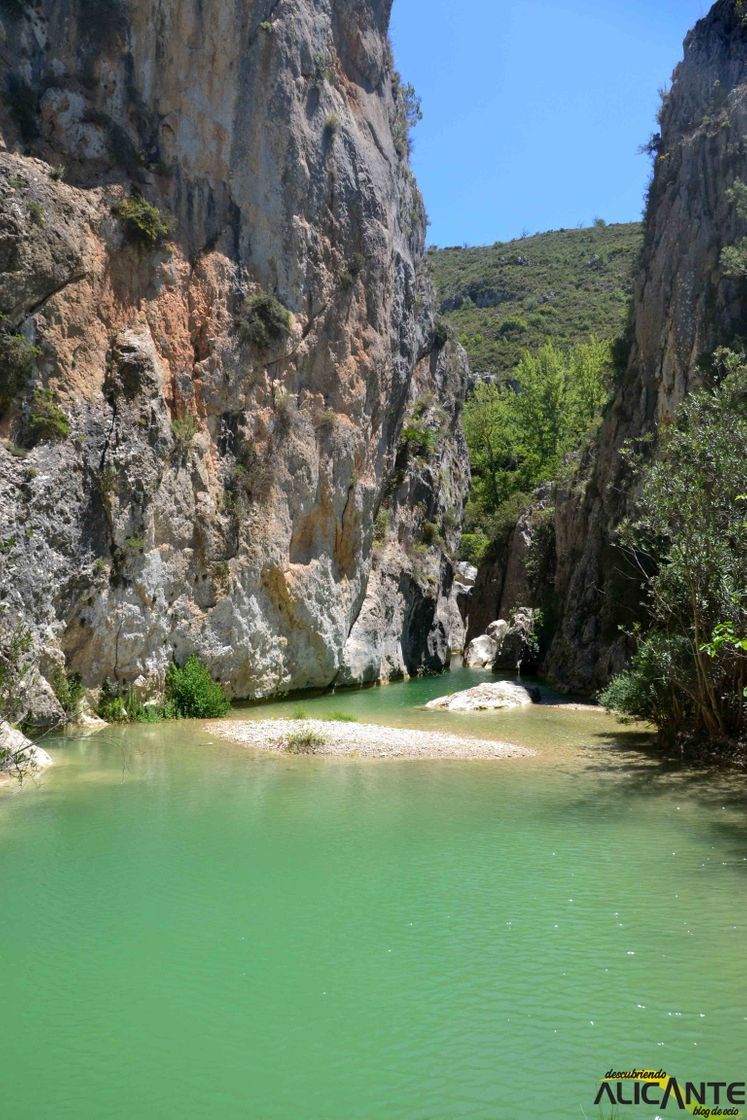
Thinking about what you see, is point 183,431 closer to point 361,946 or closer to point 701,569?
point 701,569

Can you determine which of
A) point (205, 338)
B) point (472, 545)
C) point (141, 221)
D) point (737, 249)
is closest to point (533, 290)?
point (472, 545)

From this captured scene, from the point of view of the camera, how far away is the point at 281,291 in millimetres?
27953

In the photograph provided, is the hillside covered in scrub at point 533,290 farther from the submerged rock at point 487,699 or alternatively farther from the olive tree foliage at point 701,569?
the olive tree foliage at point 701,569

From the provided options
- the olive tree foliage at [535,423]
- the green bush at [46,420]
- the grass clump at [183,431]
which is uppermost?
the olive tree foliage at [535,423]

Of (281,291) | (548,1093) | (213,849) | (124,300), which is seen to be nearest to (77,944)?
(213,849)

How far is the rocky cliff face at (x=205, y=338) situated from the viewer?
67.2ft

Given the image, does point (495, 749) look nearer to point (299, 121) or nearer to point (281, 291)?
point (281, 291)

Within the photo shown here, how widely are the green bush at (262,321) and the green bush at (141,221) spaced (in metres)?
3.27

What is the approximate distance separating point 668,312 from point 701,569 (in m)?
15.6

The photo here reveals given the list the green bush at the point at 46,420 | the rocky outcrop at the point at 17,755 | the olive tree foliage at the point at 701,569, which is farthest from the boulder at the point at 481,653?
the rocky outcrop at the point at 17,755

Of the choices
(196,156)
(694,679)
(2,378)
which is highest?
(196,156)

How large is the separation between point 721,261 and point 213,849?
74.3 ft

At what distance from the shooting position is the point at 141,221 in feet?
76.2

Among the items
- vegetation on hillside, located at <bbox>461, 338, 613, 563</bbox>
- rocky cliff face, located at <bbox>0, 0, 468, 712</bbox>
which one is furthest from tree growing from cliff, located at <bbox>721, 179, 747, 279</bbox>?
vegetation on hillside, located at <bbox>461, 338, 613, 563</bbox>
